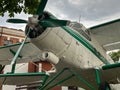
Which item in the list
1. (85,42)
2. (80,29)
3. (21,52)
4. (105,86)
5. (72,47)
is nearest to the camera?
(72,47)

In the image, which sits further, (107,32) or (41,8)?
(107,32)

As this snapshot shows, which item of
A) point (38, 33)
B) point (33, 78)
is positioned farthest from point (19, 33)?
point (38, 33)

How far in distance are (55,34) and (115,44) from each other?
5591 mm

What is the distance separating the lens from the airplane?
24.9 ft

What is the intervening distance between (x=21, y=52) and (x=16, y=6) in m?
3.86

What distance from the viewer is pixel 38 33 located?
762 centimetres

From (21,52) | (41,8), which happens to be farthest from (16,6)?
(21,52)

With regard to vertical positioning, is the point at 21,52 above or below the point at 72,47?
above

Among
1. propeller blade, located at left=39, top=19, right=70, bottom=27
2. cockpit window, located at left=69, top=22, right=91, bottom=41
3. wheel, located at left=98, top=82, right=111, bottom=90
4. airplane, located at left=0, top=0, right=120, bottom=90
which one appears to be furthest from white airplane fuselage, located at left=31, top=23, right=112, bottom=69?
wheel, located at left=98, top=82, right=111, bottom=90

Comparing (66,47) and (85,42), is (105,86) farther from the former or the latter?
(66,47)

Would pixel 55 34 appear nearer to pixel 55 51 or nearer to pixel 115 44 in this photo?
pixel 55 51

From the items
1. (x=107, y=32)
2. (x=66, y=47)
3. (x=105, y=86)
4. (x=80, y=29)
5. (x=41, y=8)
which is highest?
(x=107, y=32)

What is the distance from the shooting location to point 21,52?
1288 centimetres

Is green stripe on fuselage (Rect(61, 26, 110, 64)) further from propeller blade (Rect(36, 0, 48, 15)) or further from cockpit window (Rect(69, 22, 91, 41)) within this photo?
propeller blade (Rect(36, 0, 48, 15))
